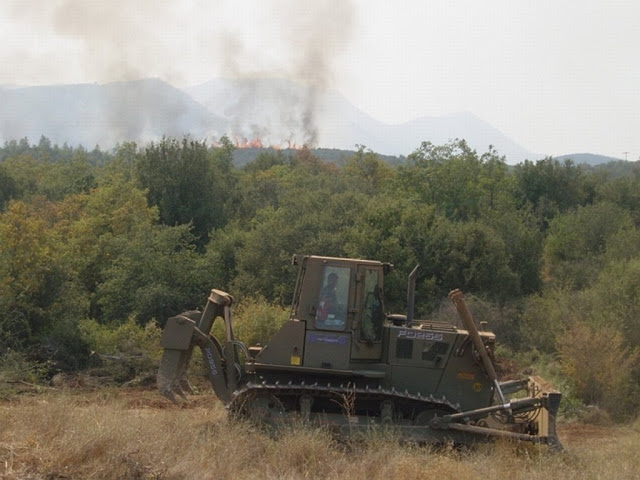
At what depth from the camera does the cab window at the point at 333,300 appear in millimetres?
12789

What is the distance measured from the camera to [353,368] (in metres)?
12.8

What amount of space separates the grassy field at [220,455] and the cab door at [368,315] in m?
1.41

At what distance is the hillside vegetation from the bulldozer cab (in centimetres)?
681

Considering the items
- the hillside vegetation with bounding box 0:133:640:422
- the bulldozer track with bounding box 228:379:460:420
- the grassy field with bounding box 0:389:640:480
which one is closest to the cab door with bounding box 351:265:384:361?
the bulldozer track with bounding box 228:379:460:420

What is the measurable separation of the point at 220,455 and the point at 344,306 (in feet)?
10.3

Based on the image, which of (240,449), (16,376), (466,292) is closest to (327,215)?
(466,292)

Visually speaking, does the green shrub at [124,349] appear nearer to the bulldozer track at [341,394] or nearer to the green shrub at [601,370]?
the bulldozer track at [341,394]

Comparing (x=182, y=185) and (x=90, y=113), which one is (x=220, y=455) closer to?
(x=182, y=185)

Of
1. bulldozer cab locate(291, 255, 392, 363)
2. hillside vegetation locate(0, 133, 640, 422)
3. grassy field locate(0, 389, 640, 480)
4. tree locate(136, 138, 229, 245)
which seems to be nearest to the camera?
grassy field locate(0, 389, 640, 480)

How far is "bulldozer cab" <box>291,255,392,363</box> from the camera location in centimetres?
1277

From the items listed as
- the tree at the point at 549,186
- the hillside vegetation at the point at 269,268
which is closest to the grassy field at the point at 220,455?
the hillside vegetation at the point at 269,268

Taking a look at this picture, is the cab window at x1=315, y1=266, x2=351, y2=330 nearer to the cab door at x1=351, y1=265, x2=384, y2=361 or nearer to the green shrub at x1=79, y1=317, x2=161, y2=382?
the cab door at x1=351, y1=265, x2=384, y2=361

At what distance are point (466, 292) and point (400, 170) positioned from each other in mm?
20135

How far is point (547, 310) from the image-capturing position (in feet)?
80.8
